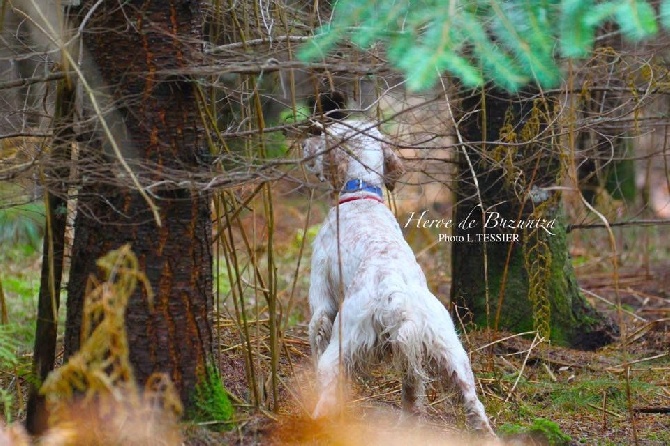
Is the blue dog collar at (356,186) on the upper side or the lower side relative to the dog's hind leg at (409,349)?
upper

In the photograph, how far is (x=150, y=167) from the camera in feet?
13.2

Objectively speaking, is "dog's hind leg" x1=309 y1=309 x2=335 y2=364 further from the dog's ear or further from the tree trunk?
the tree trunk

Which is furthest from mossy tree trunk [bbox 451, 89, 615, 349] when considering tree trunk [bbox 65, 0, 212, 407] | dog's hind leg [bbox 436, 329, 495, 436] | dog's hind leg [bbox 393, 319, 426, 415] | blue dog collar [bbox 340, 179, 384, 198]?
tree trunk [bbox 65, 0, 212, 407]

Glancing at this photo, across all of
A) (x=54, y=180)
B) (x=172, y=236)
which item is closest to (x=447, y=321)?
(x=172, y=236)

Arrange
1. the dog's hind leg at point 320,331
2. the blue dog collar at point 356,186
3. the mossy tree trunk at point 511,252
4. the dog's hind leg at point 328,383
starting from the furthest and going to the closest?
the mossy tree trunk at point 511,252 → the blue dog collar at point 356,186 → the dog's hind leg at point 320,331 → the dog's hind leg at point 328,383

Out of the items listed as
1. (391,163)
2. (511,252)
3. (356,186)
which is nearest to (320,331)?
(356,186)

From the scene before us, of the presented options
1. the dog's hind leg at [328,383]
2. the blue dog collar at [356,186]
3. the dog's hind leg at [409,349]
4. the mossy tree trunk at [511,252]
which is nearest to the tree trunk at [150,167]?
the dog's hind leg at [328,383]

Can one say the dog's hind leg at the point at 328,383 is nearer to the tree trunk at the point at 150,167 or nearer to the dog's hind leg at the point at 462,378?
the dog's hind leg at the point at 462,378

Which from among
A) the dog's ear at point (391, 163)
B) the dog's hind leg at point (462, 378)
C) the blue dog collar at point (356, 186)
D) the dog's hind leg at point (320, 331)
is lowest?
the dog's hind leg at point (462, 378)

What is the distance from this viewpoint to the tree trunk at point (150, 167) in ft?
13.3

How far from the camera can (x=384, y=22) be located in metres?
3.63

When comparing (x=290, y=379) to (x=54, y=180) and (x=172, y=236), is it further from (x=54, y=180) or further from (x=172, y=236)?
(x=54, y=180)

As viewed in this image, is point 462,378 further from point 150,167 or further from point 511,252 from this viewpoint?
point 511,252

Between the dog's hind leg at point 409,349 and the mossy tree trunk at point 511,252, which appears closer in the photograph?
the dog's hind leg at point 409,349
